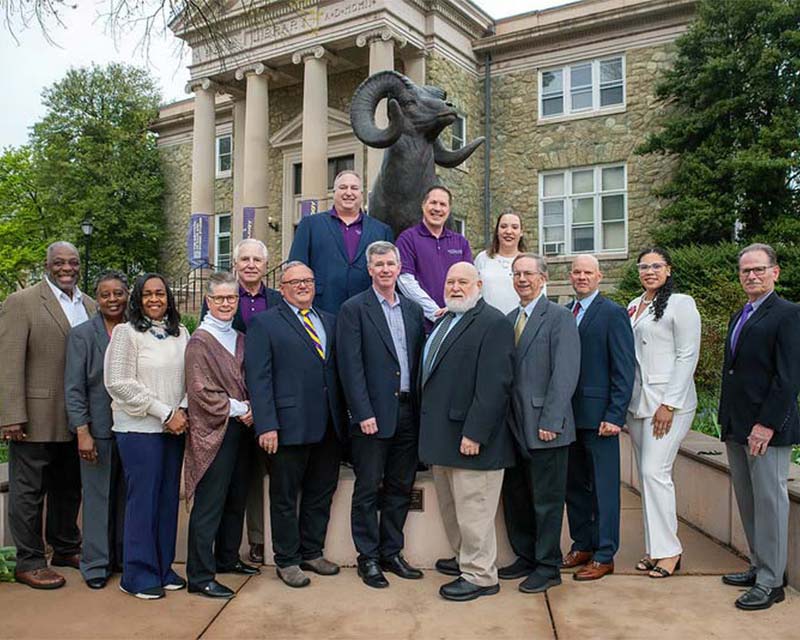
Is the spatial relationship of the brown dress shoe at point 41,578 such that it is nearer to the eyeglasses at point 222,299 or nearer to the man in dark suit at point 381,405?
the man in dark suit at point 381,405

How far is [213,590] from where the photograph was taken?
4551mm

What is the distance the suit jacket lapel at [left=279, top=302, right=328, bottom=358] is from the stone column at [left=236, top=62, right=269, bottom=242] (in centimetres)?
1912

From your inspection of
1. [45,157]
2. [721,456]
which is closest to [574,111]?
[721,456]

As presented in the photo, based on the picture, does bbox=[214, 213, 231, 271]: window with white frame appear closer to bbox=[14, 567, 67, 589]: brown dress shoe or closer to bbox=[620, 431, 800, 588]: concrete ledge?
bbox=[620, 431, 800, 588]: concrete ledge

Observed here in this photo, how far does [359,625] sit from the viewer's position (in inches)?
162

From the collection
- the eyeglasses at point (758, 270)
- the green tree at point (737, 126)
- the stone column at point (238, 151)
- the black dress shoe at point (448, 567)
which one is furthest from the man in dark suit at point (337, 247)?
the stone column at point (238, 151)

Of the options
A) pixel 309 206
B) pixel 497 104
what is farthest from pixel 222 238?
pixel 497 104

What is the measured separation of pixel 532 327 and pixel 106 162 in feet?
99.6

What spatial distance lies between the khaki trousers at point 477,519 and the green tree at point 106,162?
93.8ft

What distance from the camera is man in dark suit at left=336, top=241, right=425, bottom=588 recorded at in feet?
15.5

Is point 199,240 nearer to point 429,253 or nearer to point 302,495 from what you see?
point 429,253

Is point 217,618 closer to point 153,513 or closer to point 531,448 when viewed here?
point 153,513

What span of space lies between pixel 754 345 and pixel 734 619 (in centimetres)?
163

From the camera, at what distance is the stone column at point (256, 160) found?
23.5 meters
